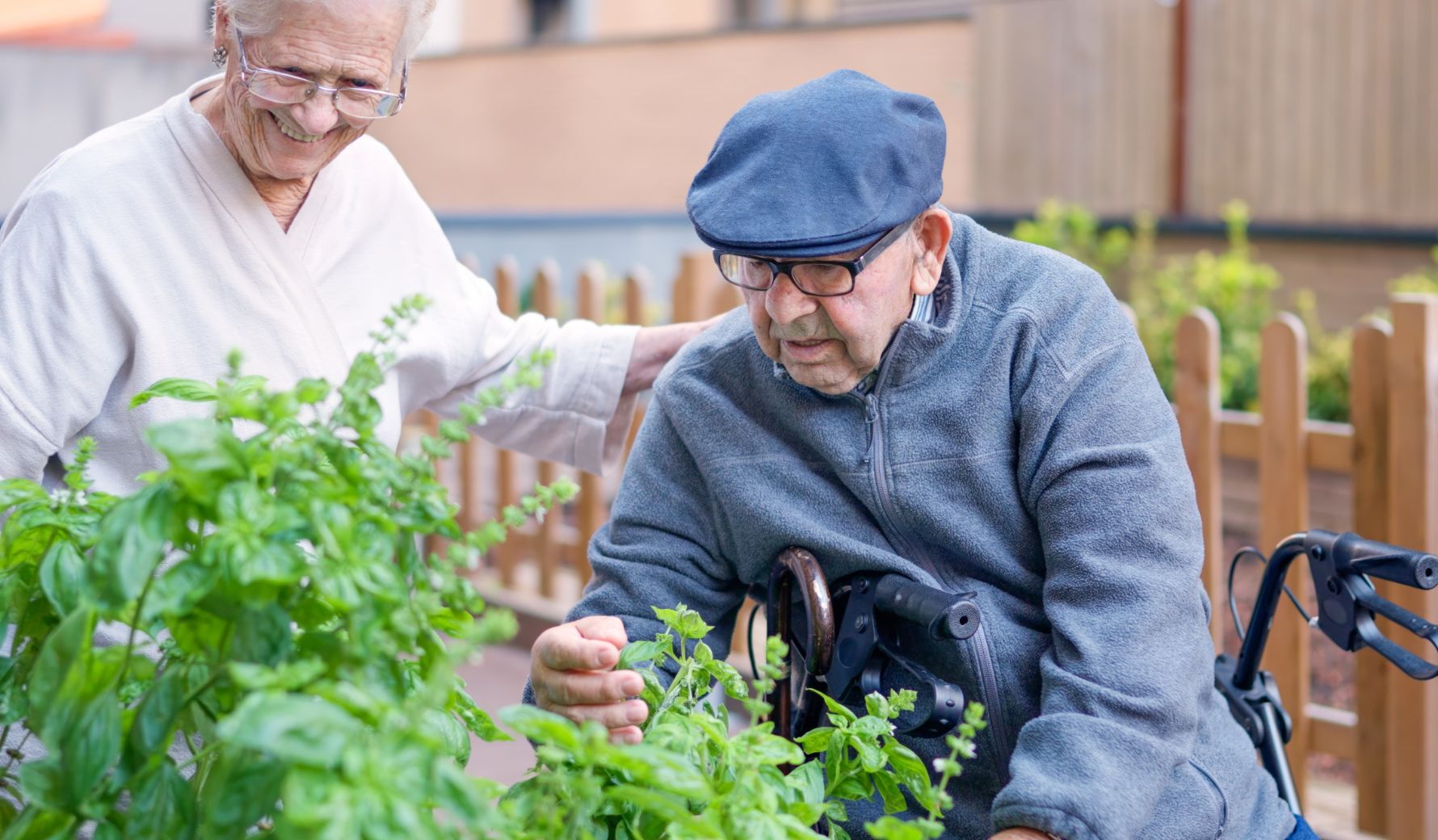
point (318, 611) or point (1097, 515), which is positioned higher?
point (318, 611)

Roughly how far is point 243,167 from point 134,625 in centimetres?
107

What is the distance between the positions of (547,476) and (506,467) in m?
0.17

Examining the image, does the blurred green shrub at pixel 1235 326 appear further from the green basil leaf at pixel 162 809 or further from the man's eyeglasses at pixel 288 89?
the green basil leaf at pixel 162 809

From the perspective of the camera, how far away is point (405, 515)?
3.69ft

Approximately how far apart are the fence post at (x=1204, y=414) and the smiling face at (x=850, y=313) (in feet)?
6.32

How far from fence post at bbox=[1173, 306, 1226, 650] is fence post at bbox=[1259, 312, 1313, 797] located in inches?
4.4

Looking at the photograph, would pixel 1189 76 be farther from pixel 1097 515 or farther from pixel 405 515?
pixel 405 515

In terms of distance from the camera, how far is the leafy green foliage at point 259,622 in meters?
0.97

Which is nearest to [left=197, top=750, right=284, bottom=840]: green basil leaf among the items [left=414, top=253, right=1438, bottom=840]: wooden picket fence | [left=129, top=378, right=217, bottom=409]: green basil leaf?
[left=129, top=378, right=217, bottom=409]: green basil leaf

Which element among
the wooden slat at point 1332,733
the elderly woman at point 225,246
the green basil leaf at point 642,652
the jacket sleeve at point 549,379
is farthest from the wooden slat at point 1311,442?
the green basil leaf at point 642,652

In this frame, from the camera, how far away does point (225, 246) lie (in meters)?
1.98

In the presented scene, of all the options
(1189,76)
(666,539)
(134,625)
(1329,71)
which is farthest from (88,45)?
(134,625)

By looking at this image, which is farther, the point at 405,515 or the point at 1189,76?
the point at 1189,76

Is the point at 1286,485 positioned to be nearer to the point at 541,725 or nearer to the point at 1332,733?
the point at 1332,733
